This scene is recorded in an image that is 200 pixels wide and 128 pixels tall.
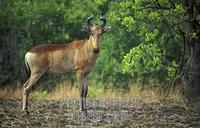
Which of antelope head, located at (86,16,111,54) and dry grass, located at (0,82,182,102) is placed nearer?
antelope head, located at (86,16,111,54)

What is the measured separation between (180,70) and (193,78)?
57 centimetres

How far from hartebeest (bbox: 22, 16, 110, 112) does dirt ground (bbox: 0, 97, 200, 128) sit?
0.67m

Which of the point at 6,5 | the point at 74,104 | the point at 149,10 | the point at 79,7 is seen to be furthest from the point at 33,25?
the point at 149,10

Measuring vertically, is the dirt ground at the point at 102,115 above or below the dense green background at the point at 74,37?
below

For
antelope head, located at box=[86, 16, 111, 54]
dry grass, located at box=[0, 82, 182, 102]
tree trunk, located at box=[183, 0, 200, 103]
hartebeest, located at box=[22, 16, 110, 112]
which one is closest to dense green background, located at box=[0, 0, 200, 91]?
tree trunk, located at box=[183, 0, 200, 103]

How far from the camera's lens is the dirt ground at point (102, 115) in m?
13.1

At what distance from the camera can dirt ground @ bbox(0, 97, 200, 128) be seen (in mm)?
13078

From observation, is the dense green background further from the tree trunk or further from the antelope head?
the antelope head

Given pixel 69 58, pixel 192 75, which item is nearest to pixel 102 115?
pixel 69 58

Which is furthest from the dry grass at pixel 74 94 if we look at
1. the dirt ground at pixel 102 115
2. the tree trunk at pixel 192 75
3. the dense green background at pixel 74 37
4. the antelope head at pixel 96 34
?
the antelope head at pixel 96 34

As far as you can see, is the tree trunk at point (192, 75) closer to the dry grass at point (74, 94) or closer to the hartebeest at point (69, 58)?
the dry grass at point (74, 94)

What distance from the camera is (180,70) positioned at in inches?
655

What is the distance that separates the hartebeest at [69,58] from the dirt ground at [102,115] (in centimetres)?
67

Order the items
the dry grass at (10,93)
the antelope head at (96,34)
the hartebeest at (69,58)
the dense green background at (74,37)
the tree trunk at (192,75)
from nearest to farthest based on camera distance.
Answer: the hartebeest at (69,58) < the antelope head at (96,34) < the tree trunk at (192,75) < the dry grass at (10,93) < the dense green background at (74,37)
